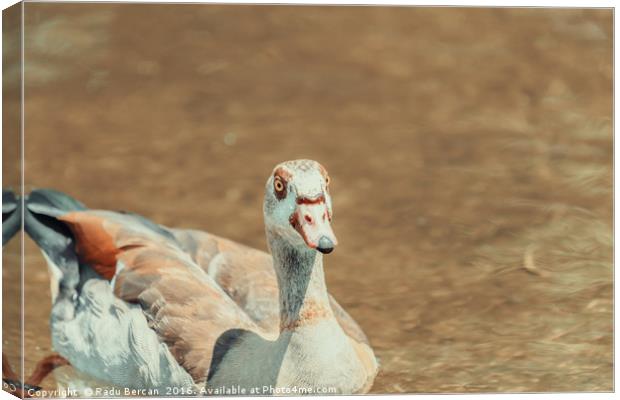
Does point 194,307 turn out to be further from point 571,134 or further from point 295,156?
point 571,134

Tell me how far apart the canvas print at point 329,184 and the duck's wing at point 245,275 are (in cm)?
1

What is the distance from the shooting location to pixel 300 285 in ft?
26.3

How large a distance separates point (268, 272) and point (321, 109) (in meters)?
1.11

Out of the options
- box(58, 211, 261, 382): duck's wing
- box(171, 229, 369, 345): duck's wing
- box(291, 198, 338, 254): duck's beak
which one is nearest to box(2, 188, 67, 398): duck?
box(58, 211, 261, 382): duck's wing

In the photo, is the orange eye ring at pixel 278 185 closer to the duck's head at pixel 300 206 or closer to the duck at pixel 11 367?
the duck's head at pixel 300 206

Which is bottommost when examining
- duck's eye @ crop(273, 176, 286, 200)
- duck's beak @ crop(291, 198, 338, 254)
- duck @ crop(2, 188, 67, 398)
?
duck @ crop(2, 188, 67, 398)

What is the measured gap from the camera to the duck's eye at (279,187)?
7.83 metres

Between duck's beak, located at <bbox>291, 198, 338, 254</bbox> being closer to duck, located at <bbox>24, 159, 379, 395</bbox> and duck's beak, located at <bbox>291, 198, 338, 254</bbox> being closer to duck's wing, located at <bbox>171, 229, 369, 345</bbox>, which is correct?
duck, located at <bbox>24, 159, 379, 395</bbox>

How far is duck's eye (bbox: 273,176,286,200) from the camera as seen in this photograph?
308 inches

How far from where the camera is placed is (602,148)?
29.9 ft

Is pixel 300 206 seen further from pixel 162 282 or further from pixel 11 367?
pixel 11 367

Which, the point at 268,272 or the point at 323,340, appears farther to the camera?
the point at 268,272

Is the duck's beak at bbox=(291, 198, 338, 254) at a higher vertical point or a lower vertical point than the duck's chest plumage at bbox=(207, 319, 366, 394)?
higher

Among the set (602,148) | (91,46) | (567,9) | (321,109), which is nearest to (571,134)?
(602,148)
